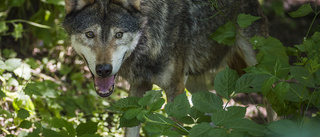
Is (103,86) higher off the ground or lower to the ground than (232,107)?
lower

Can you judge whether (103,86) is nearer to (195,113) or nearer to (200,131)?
(195,113)

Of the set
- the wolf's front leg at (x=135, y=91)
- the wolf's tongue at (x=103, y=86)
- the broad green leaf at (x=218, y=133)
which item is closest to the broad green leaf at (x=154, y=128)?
the broad green leaf at (x=218, y=133)

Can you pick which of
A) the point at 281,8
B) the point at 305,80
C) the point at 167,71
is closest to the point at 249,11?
the point at 167,71

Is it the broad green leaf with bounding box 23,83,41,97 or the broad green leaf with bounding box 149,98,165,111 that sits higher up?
the broad green leaf with bounding box 149,98,165,111

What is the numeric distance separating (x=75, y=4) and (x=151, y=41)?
0.68 meters

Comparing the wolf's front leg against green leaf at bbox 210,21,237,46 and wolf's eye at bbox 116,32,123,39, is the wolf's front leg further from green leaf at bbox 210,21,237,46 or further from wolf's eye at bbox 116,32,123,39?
green leaf at bbox 210,21,237,46

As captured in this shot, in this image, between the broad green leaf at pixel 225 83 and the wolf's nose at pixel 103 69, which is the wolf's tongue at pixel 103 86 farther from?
the broad green leaf at pixel 225 83

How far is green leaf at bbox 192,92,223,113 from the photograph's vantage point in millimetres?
2346

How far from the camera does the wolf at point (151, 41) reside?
3223mm

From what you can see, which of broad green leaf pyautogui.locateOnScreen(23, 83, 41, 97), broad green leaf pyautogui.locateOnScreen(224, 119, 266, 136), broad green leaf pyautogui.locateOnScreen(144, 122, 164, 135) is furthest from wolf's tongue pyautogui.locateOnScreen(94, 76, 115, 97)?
broad green leaf pyautogui.locateOnScreen(224, 119, 266, 136)

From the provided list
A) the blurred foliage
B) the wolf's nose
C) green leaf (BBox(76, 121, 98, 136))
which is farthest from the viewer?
the blurred foliage

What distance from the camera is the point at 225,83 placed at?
2469 mm

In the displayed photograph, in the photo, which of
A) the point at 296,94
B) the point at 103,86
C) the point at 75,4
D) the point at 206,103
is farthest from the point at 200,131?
the point at 75,4

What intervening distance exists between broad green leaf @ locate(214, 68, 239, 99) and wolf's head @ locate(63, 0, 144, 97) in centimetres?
91
